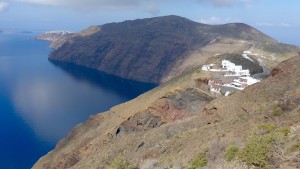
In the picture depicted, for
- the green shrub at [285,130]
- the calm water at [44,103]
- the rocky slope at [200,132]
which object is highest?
the green shrub at [285,130]

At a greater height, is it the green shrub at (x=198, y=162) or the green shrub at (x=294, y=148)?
the green shrub at (x=294, y=148)

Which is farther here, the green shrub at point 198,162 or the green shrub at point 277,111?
the green shrub at point 277,111

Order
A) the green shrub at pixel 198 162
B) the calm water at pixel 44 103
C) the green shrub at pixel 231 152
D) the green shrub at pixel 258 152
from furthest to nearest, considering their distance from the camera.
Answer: the calm water at pixel 44 103 < the green shrub at pixel 198 162 < the green shrub at pixel 231 152 < the green shrub at pixel 258 152

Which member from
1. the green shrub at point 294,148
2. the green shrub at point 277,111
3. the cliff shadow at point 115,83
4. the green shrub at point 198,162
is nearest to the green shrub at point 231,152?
the green shrub at point 198,162

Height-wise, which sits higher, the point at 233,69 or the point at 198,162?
the point at 233,69

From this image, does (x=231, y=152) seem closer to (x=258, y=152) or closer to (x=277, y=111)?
(x=258, y=152)

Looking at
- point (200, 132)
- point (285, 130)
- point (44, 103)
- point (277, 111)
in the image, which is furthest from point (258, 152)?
point (44, 103)

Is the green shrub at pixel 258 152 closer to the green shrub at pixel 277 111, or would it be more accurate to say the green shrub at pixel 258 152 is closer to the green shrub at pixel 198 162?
the green shrub at pixel 198 162

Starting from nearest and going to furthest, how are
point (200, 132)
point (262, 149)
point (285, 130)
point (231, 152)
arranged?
point (262, 149) → point (231, 152) → point (285, 130) → point (200, 132)
